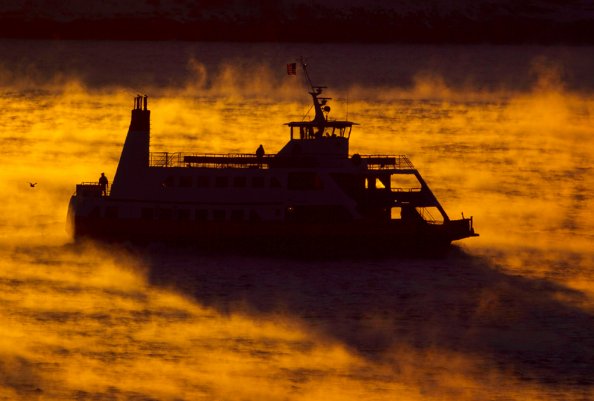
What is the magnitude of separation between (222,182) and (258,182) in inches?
68.2

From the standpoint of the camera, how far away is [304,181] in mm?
84812

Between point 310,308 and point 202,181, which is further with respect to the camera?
point 202,181

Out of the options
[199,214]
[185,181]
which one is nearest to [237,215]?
[199,214]

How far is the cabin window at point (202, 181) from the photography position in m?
85.4

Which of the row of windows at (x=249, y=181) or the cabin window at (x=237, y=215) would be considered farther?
the row of windows at (x=249, y=181)

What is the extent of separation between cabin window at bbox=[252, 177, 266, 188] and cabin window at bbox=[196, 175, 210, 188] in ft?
7.22

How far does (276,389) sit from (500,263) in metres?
24.3

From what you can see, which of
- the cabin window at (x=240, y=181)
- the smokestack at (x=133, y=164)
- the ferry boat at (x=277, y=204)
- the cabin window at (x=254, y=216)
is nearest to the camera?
the ferry boat at (x=277, y=204)

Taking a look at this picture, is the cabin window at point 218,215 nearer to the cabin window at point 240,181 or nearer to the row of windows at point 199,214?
the row of windows at point 199,214

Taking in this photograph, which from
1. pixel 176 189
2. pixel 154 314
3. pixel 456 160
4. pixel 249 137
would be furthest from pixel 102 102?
pixel 154 314

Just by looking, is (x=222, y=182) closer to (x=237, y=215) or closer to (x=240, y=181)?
(x=240, y=181)

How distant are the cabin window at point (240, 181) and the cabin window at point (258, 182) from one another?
0.43 metres

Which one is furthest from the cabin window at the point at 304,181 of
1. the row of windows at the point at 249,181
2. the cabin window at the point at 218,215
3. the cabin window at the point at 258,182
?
the cabin window at the point at 218,215

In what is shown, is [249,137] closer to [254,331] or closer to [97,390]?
[254,331]
